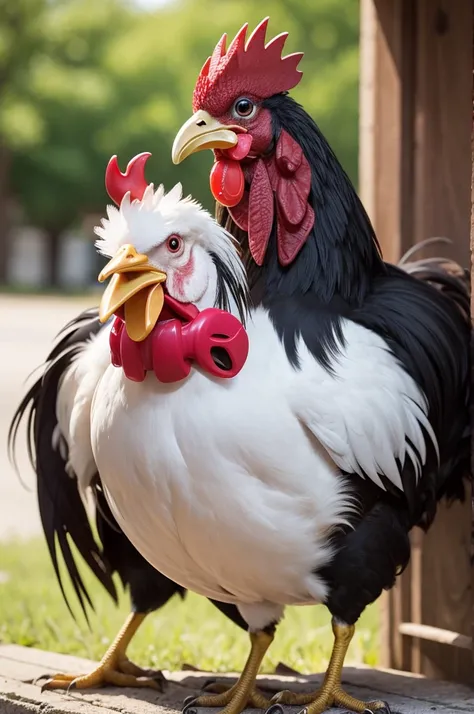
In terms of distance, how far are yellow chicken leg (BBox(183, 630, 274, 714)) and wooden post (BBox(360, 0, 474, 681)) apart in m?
0.80

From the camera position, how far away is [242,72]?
2629 millimetres

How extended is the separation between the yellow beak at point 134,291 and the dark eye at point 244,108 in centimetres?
45

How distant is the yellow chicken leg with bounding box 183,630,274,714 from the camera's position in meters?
2.83

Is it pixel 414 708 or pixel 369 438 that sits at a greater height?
pixel 369 438

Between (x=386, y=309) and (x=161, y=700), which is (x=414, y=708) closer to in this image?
(x=161, y=700)

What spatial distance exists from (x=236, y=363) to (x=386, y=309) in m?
0.51

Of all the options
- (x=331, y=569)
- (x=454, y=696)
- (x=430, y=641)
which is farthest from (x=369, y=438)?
(x=430, y=641)

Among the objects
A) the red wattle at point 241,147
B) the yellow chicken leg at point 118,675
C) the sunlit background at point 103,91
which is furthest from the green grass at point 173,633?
the sunlit background at point 103,91

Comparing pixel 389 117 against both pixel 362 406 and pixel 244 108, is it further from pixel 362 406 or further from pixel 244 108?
pixel 362 406

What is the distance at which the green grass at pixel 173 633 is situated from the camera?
12.6 feet

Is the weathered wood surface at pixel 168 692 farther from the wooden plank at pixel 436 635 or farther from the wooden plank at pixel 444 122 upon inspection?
the wooden plank at pixel 444 122

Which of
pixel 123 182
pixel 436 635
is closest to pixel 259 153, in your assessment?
pixel 123 182

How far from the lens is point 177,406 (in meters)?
2.45

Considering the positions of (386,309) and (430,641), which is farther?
(430,641)
